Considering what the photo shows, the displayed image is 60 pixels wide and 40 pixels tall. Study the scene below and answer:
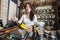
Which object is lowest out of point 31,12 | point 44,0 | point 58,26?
point 58,26

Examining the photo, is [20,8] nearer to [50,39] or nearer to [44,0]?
[44,0]

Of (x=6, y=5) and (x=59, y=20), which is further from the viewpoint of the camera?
(x=59, y=20)

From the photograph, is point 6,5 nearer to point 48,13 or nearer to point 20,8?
point 20,8

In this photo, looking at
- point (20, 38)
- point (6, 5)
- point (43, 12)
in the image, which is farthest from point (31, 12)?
point (43, 12)

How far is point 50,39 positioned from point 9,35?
65 centimetres

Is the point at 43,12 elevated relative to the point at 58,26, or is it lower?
elevated

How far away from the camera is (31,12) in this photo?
2.35 m

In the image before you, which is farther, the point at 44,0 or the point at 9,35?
the point at 44,0

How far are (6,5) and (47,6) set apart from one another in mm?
1759

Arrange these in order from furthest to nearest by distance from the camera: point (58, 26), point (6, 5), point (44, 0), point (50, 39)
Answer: point (44, 0) < point (58, 26) < point (6, 5) < point (50, 39)

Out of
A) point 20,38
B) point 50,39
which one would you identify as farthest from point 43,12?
point 20,38

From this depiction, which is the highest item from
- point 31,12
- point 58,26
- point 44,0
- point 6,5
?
point 44,0

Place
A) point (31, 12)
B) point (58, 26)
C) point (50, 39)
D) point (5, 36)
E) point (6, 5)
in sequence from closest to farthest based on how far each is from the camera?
point (5, 36) < point (50, 39) < point (31, 12) < point (6, 5) < point (58, 26)

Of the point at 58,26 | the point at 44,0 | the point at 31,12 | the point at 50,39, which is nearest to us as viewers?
the point at 50,39
